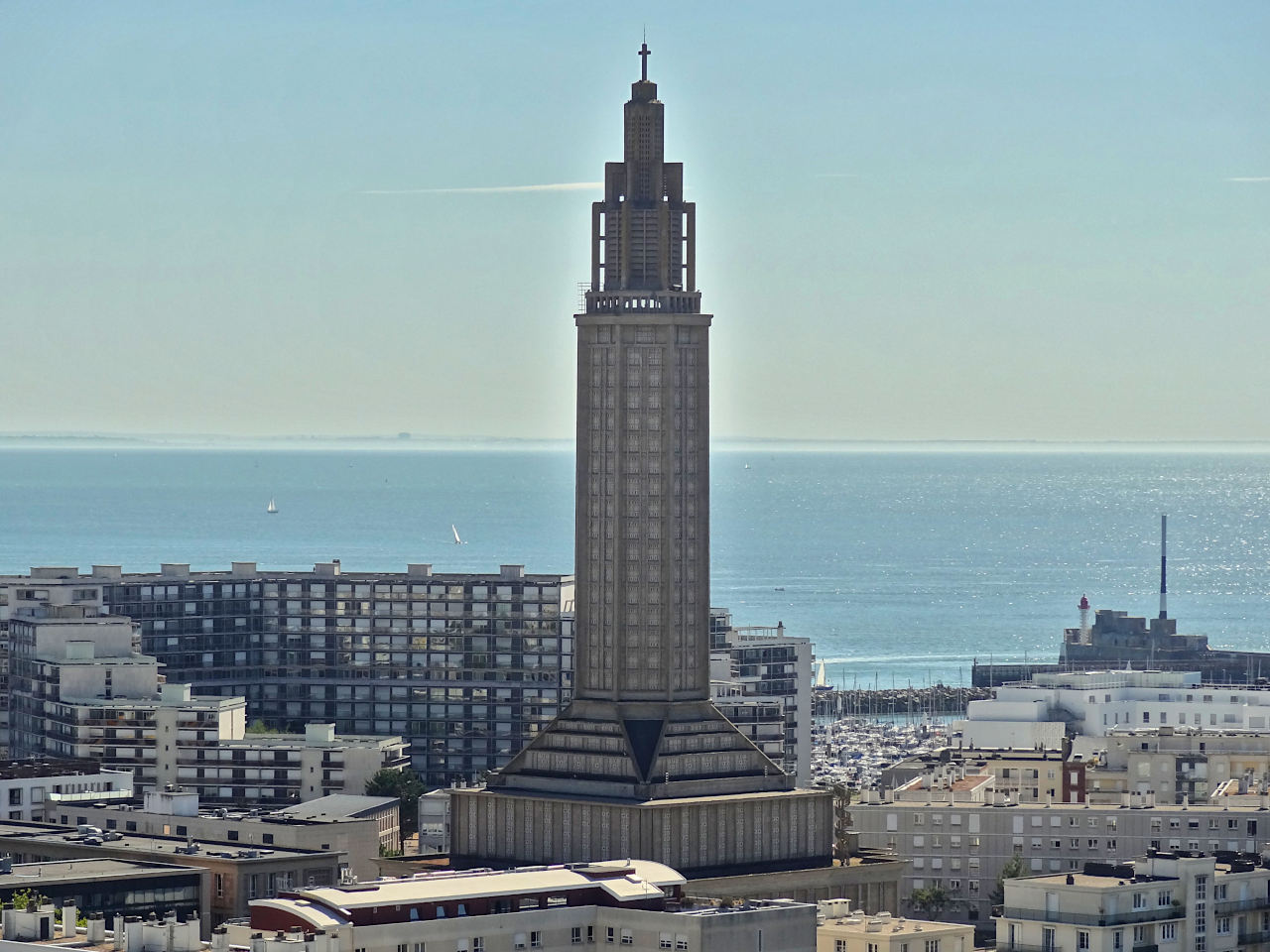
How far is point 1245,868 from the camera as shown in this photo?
105m

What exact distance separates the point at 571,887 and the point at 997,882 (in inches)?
1789

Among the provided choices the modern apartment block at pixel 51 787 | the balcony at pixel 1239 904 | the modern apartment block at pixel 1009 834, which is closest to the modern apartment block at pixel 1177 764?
the modern apartment block at pixel 1009 834

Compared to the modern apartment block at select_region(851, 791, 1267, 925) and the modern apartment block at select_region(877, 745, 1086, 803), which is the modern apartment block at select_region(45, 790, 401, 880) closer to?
the modern apartment block at select_region(851, 791, 1267, 925)

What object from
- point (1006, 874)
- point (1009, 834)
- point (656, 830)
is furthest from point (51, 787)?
point (1009, 834)

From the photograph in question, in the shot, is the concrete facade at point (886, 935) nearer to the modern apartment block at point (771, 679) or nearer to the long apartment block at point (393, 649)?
the modern apartment block at point (771, 679)

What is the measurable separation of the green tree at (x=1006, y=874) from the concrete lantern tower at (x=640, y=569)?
14013 millimetres

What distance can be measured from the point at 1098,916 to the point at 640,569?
28363 millimetres

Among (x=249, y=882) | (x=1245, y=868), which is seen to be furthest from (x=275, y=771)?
(x=1245, y=868)

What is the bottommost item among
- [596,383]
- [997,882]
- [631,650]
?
[997,882]

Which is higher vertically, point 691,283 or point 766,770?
point 691,283

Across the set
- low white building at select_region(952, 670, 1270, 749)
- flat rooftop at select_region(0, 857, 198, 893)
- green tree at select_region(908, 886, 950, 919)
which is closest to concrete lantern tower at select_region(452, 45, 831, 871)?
green tree at select_region(908, 886, 950, 919)

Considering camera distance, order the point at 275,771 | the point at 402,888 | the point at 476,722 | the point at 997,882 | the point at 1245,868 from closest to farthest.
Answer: the point at 402,888
the point at 1245,868
the point at 997,882
the point at 275,771
the point at 476,722

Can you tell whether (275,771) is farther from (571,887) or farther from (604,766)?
(571,887)

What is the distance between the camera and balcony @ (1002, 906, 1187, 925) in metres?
97.2
